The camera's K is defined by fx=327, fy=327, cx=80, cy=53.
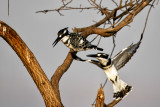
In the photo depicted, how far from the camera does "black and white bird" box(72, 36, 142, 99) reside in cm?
165

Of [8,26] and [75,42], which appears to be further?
[8,26]

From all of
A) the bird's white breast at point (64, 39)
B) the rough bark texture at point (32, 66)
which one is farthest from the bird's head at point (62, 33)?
the rough bark texture at point (32, 66)

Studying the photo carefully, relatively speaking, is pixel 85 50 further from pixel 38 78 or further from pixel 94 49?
pixel 38 78

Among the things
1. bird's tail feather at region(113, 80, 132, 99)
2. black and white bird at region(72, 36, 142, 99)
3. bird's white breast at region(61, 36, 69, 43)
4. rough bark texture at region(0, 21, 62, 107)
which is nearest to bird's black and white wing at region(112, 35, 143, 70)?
black and white bird at region(72, 36, 142, 99)

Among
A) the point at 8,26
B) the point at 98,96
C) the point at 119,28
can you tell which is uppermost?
the point at 8,26

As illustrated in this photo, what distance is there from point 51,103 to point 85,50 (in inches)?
16.1

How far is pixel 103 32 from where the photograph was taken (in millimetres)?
1969

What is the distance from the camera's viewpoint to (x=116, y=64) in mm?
1834

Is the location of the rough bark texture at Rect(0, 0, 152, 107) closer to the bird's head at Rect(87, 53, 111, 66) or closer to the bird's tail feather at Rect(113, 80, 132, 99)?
the bird's tail feather at Rect(113, 80, 132, 99)

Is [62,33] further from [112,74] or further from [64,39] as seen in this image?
[112,74]

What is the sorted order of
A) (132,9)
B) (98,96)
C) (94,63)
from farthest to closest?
(132,9), (98,96), (94,63)

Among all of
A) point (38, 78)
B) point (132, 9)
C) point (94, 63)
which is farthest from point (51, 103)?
point (132, 9)

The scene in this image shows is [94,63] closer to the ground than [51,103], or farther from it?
farther from it

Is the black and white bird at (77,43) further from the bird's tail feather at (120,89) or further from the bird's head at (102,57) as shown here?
the bird's tail feather at (120,89)
